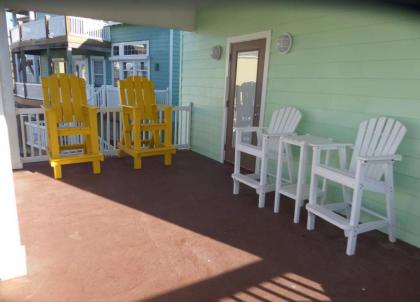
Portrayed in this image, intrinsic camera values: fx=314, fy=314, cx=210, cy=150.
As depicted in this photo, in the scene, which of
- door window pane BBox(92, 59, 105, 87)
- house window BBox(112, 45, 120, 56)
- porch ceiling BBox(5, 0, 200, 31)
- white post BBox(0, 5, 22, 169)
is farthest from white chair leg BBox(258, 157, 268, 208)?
door window pane BBox(92, 59, 105, 87)

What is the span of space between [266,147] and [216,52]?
Result: 235cm

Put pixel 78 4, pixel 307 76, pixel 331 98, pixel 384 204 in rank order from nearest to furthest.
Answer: pixel 384 204 → pixel 331 98 → pixel 307 76 → pixel 78 4

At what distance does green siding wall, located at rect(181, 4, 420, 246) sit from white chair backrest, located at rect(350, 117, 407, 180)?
5.0 inches

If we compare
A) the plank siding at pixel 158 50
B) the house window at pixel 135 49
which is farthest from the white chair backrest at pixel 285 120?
the house window at pixel 135 49

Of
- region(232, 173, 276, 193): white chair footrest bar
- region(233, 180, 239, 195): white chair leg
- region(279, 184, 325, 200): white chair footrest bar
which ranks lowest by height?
region(233, 180, 239, 195): white chair leg

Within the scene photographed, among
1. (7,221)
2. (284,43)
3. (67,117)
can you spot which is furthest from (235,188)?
(67,117)

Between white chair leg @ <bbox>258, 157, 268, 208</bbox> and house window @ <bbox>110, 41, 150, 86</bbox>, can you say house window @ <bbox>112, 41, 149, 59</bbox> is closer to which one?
house window @ <bbox>110, 41, 150, 86</bbox>

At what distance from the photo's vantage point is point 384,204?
2.82 meters

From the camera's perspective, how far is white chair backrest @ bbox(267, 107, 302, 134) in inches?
138

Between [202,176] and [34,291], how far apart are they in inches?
107

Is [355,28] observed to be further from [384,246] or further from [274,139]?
[384,246]

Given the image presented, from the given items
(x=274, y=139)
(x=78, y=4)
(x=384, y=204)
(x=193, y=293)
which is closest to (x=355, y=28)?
A: (x=274, y=139)

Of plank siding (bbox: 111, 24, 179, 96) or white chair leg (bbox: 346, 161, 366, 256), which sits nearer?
white chair leg (bbox: 346, 161, 366, 256)

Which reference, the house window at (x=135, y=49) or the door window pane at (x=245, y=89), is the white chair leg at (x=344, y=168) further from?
the house window at (x=135, y=49)
